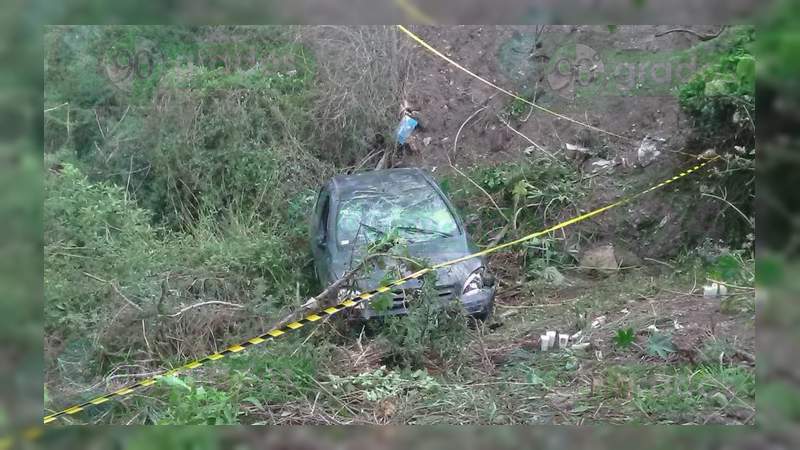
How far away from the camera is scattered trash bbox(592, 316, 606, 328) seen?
5.69 m

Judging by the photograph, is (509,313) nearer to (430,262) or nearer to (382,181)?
(430,262)

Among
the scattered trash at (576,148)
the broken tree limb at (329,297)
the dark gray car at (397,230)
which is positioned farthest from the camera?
the scattered trash at (576,148)

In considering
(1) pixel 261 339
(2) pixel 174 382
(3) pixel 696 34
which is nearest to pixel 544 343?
(1) pixel 261 339

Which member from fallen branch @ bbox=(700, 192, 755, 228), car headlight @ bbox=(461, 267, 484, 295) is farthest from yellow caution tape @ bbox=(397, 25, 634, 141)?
car headlight @ bbox=(461, 267, 484, 295)

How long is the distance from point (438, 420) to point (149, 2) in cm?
316

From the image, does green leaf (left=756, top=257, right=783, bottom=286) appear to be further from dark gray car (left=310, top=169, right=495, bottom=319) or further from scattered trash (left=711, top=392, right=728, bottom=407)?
dark gray car (left=310, top=169, right=495, bottom=319)

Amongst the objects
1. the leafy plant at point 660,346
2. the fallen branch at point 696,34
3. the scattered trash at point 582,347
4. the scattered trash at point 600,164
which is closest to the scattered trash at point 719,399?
the leafy plant at point 660,346

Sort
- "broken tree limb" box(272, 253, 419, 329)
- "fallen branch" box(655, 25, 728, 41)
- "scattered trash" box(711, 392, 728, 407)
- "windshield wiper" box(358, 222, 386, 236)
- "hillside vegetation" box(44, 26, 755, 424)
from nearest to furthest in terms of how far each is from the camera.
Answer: "scattered trash" box(711, 392, 728, 407)
"hillside vegetation" box(44, 26, 755, 424)
"broken tree limb" box(272, 253, 419, 329)
"windshield wiper" box(358, 222, 386, 236)
"fallen branch" box(655, 25, 728, 41)

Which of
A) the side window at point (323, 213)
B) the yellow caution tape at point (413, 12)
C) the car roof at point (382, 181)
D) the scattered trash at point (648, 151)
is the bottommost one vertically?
the side window at point (323, 213)

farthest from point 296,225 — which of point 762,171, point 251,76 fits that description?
point 762,171

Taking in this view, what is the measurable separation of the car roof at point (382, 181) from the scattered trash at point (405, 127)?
68 centimetres

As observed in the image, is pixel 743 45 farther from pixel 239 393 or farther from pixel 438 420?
pixel 239 393

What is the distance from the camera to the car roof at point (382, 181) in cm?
623

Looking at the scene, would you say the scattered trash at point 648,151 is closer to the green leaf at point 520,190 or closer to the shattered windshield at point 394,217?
the green leaf at point 520,190
